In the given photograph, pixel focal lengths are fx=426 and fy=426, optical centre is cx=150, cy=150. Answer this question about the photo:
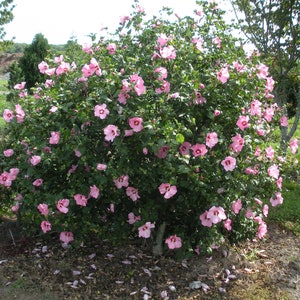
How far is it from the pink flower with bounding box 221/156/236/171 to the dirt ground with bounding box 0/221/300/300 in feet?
3.21

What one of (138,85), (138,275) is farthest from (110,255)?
(138,85)

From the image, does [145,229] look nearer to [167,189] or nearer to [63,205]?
[167,189]

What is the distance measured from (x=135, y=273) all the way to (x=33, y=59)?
11.7 metres

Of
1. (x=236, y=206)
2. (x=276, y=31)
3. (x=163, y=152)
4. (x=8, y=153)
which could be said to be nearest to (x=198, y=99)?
(x=163, y=152)

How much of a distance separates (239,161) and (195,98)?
54 cm

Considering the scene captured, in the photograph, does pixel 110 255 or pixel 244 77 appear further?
pixel 110 255

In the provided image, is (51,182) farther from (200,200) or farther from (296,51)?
(296,51)

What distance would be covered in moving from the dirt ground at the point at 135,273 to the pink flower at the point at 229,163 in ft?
3.21

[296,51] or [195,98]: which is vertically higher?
[296,51]

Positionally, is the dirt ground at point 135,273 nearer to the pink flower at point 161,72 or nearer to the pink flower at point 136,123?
the pink flower at point 136,123

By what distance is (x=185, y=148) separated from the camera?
9.35 feet

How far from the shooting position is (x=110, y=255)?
11.3 ft

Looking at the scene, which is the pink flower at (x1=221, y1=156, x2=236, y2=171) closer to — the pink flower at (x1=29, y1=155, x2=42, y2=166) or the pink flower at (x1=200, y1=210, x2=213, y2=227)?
the pink flower at (x1=200, y1=210, x2=213, y2=227)

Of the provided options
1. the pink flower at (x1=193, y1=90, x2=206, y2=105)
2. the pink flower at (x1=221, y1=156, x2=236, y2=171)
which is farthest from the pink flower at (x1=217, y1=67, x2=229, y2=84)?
the pink flower at (x1=221, y1=156, x2=236, y2=171)
